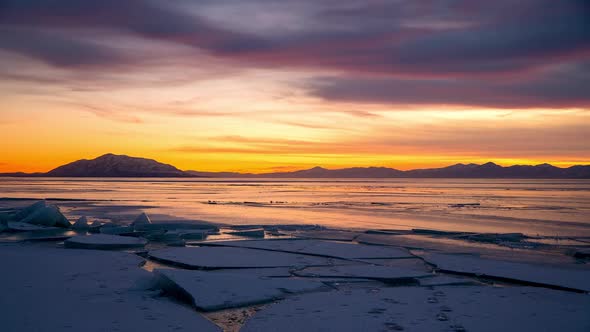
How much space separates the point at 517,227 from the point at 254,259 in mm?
7731

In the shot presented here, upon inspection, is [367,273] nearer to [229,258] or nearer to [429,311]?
[429,311]

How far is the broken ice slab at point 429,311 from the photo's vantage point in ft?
13.5

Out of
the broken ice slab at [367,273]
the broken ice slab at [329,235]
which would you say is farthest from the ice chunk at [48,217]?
the broken ice slab at [367,273]

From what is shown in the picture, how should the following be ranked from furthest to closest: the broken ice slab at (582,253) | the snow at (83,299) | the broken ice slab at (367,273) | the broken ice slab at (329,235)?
the broken ice slab at (329,235), the broken ice slab at (582,253), the broken ice slab at (367,273), the snow at (83,299)

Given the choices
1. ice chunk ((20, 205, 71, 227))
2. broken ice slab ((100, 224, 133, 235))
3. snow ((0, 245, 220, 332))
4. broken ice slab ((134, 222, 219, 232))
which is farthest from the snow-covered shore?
ice chunk ((20, 205, 71, 227))

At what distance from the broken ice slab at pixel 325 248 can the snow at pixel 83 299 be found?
2362 millimetres

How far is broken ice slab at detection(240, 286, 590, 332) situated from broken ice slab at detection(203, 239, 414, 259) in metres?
2.36

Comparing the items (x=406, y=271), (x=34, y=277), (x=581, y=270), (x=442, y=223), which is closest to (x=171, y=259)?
(x=34, y=277)

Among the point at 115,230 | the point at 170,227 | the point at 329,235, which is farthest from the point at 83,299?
the point at 170,227

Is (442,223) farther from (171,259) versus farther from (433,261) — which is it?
(171,259)

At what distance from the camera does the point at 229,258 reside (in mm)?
7398

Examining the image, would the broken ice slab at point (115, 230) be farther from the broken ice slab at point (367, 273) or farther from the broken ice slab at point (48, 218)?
the broken ice slab at point (367, 273)

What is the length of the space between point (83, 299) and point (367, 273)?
3290 millimetres

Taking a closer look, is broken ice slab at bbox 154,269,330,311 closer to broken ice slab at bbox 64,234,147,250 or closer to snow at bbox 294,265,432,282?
snow at bbox 294,265,432,282
